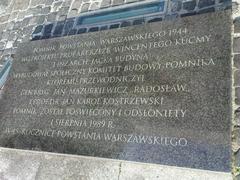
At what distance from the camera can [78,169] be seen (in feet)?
13.1

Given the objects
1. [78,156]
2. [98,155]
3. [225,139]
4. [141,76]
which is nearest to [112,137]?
[98,155]

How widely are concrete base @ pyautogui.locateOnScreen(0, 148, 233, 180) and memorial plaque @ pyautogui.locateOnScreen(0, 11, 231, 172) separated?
3.3 inches

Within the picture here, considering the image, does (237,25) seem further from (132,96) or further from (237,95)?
(132,96)

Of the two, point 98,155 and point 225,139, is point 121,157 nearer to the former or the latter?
point 98,155

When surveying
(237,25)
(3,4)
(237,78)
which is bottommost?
(237,78)

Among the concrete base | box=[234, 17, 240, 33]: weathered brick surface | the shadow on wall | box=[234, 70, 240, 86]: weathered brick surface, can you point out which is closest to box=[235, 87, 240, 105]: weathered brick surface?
box=[234, 70, 240, 86]: weathered brick surface

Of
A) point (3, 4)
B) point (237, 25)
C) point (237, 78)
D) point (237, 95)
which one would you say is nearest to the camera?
point (237, 95)

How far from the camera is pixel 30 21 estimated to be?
6715 millimetres

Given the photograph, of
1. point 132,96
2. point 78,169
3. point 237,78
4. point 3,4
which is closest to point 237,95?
point 237,78

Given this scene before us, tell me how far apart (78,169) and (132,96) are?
3.45 ft

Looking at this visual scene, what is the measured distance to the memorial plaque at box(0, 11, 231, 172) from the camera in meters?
3.46

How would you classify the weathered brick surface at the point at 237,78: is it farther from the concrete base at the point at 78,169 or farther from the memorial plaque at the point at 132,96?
the concrete base at the point at 78,169

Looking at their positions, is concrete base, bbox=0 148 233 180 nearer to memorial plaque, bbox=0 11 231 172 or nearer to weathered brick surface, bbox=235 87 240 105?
memorial plaque, bbox=0 11 231 172

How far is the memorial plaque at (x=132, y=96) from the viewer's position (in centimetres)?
346
